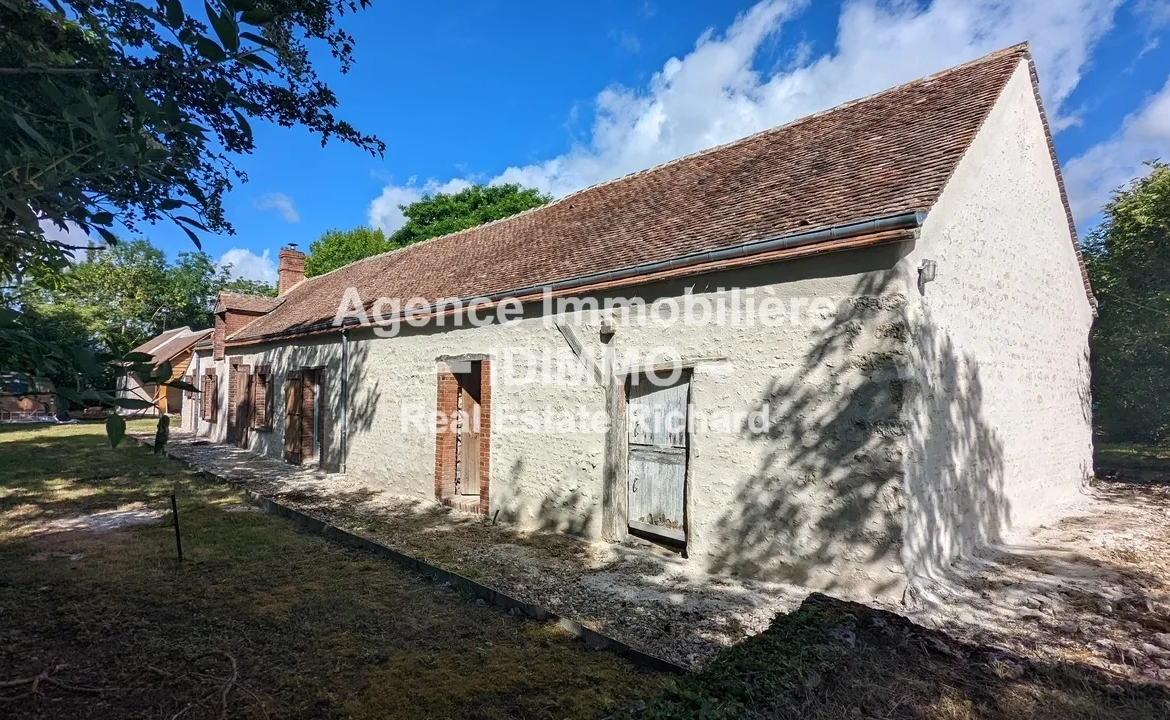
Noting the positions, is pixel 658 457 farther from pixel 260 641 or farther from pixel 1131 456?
pixel 1131 456

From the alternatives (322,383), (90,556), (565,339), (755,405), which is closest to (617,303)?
(565,339)

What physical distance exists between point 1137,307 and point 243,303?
27.5 m

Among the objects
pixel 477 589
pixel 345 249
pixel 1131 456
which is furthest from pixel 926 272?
pixel 345 249

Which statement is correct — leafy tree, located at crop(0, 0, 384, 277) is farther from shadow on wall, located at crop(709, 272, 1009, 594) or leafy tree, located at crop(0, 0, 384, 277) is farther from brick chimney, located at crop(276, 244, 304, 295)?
brick chimney, located at crop(276, 244, 304, 295)

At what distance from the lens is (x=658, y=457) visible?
659 cm

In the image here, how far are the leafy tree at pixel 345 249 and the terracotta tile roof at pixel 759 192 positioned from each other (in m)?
25.4

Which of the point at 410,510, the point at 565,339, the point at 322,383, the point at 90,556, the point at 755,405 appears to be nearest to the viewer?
the point at 755,405

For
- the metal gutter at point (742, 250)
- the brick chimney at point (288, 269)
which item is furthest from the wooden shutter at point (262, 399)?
the metal gutter at point (742, 250)

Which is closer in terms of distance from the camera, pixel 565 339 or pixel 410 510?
pixel 565 339

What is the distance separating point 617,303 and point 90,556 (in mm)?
6434

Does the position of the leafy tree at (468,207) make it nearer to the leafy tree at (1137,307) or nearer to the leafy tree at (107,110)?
the leafy tree at (1137,307)

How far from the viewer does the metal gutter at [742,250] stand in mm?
4816

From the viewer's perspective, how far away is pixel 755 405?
223 inches

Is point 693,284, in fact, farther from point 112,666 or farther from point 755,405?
point 112,666
